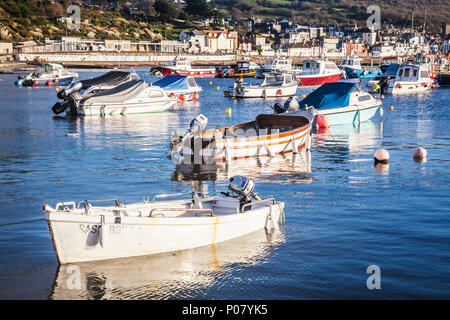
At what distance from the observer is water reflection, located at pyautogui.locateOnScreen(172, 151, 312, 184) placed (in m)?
22.5

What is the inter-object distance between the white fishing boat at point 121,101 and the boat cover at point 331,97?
13.3 meters

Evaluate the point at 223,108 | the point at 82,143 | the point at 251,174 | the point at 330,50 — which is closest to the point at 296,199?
the point at 251,174

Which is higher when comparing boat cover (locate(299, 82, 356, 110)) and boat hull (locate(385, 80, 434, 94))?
boat hull (locate(385, 80, 434, 94))

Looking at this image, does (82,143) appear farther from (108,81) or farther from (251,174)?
(108,81)

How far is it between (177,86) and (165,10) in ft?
475

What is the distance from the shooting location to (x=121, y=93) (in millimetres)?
44000

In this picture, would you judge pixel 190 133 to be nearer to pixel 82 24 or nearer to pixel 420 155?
pixel 420 155

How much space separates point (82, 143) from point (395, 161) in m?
16.7

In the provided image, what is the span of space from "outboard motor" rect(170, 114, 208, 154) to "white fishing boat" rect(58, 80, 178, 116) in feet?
63.2

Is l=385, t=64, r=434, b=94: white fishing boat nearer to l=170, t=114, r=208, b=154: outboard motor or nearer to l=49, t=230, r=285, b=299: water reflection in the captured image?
l=170, t=114, r=208, b=154: outboard motor

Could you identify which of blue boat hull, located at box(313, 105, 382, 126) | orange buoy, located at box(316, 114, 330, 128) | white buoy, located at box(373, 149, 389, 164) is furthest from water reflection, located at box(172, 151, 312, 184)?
blue boat hull, located at box(313, 105, 382, 126)

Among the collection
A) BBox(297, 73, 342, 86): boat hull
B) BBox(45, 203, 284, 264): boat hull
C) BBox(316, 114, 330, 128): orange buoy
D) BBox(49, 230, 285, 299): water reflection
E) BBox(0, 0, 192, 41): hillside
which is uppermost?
BBox(0, 0, 192, 41): hillside

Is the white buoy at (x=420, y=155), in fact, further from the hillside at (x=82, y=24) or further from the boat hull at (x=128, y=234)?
the hillside at (x=82, y=24)
